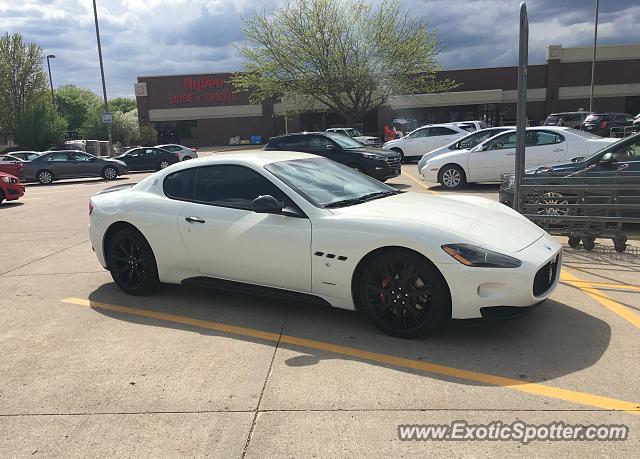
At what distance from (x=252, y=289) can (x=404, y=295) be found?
1432 millimetres

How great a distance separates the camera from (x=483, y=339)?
4.16 meters

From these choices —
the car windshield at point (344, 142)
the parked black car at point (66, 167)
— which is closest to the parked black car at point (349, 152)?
the car windshield at point (344, 142)

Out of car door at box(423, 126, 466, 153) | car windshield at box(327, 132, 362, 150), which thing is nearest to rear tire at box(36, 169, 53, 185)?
car windshield at box(327, 132, 362, 150)

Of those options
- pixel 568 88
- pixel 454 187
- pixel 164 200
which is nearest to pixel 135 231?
pixel 164 200

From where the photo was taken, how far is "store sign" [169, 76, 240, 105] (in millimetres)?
52594

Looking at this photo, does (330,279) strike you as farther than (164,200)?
No

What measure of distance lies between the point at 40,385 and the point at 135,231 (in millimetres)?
2032

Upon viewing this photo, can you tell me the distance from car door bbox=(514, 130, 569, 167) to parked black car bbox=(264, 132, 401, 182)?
3.51 metres

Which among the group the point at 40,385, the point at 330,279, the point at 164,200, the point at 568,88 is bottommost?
the point at 40,385

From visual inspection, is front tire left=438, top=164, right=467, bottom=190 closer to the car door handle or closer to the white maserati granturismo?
the white maserati granturismo

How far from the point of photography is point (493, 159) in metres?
12.9

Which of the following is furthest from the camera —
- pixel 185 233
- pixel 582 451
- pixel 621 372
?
pixel 185 233

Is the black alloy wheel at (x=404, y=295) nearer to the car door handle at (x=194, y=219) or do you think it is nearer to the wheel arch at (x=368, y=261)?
the wheel arch at (x=368, y=261)

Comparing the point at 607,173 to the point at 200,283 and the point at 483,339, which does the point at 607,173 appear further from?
the point at 200,283
